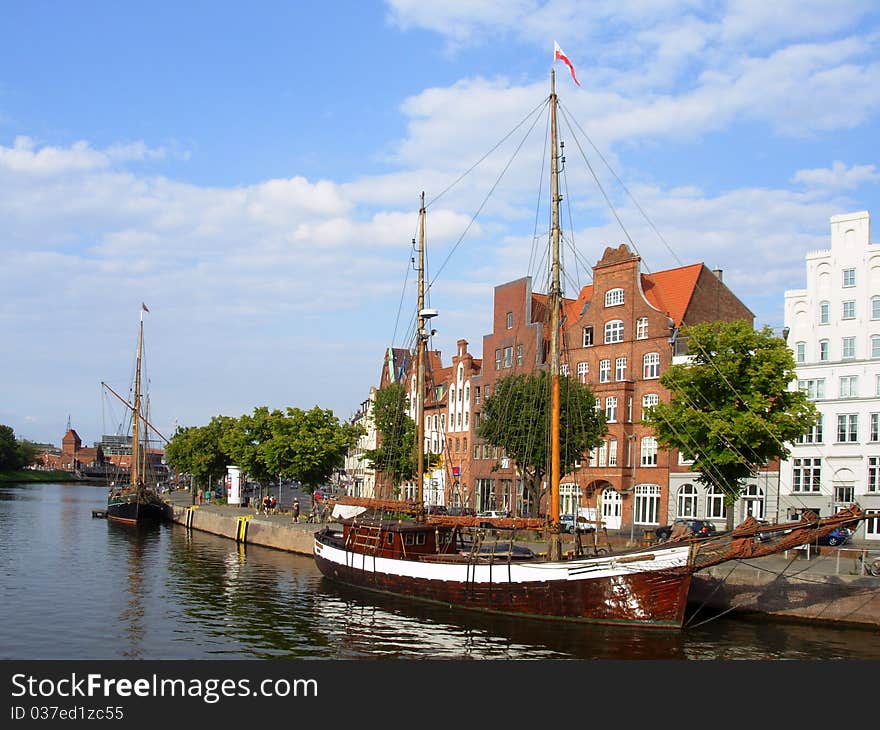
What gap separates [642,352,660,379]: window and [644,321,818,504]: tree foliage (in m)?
23.2

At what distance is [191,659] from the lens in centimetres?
3042

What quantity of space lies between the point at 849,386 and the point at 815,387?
7.68 feet

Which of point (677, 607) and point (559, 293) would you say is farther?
point (559, 293)

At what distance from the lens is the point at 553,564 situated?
37.4 metres

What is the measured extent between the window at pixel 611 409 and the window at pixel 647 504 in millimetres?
6055

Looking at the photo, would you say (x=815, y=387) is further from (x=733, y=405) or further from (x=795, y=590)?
(x=795, y=590)

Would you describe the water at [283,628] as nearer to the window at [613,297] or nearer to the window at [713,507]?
the window at [713,507]

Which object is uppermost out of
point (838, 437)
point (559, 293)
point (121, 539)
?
point (559, 293)

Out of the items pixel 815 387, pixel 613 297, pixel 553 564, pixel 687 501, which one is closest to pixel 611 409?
pixel 613 297

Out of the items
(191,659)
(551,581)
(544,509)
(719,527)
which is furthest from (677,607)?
(544,509)

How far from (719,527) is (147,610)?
139 feet

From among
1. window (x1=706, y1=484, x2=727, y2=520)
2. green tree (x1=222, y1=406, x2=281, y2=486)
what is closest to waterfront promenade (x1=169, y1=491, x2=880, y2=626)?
window (x1=706, y1=484, x2=727, y2=520)

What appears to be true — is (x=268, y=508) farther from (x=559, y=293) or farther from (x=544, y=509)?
(x=559, y=293)

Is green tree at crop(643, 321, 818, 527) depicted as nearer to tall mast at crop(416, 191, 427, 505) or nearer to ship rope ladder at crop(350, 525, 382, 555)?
tall mast at crop(416, 191, 427, 505)
